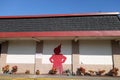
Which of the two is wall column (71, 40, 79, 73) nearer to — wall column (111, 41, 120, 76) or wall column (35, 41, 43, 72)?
wall column (35, 41, 43, 72)

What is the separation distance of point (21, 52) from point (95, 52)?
591 cm

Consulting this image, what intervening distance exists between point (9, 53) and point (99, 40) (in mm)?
7301

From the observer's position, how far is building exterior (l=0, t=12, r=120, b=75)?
1368cm

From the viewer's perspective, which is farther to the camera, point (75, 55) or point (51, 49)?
point (51, 49)

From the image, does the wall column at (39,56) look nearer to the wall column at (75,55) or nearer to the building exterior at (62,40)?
the building exterior at (62,40)

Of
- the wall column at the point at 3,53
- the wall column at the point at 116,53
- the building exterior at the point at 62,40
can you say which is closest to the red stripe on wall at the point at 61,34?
the building exterior at the point at 62,40

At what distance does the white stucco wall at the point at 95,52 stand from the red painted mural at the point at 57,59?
1483 millimetres

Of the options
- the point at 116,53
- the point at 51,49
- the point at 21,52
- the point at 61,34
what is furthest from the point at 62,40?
the point at 116,53

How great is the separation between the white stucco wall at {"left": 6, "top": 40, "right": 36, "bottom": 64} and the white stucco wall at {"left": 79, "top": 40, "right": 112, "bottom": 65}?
3905mm

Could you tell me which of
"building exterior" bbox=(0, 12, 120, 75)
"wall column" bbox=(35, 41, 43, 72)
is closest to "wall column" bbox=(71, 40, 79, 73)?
"building exterior" bbox=(0, 12, 120, 75)

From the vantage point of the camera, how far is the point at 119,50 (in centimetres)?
1405

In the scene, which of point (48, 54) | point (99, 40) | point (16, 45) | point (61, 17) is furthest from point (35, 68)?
point (99, 40)

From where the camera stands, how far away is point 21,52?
1525 cm

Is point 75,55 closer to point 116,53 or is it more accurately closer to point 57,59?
point 57,59
